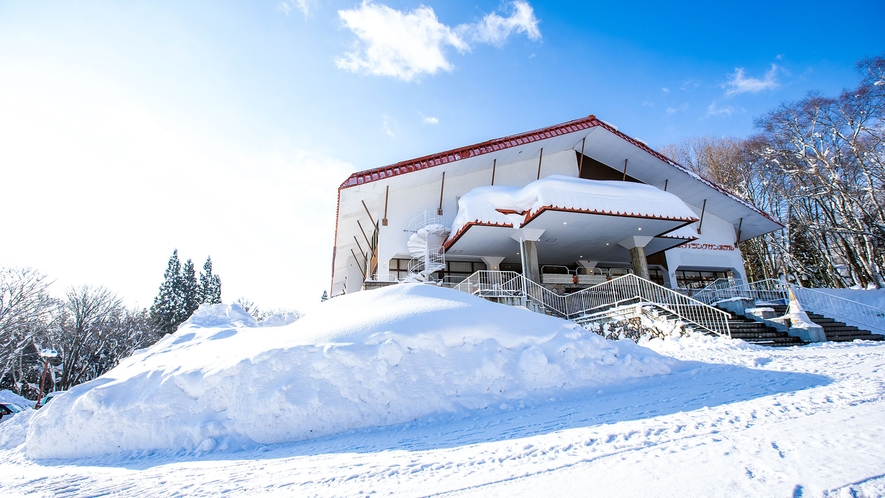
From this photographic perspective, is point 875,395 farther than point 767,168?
No

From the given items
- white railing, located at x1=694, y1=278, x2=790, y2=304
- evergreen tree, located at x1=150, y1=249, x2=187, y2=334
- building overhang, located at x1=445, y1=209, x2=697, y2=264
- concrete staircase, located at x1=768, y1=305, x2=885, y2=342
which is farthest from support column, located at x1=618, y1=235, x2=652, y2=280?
evergreen tree, located at x1=150, y1=249, x2=187, y2=334

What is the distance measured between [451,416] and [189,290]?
4763 centimetres

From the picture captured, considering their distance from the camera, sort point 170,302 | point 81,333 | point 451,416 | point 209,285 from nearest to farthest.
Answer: point 451,416 → point 81,333 → point 170,302 → point 209,285

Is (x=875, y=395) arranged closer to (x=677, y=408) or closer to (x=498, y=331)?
(x=677, y=408)

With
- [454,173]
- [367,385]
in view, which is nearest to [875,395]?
[367,385]

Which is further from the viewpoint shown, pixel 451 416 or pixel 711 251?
pixel 711 251

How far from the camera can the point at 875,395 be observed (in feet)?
14.1

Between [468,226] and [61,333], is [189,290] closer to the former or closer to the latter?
[61,333]

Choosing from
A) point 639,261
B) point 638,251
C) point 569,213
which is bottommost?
point 639,261

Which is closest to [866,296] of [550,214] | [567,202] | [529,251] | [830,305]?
[830,305]

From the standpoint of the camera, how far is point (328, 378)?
5.03 metres

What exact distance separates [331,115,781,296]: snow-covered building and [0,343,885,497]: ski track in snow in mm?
9647

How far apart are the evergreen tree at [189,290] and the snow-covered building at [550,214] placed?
29.0 meters

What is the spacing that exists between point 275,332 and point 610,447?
17.6 ft
